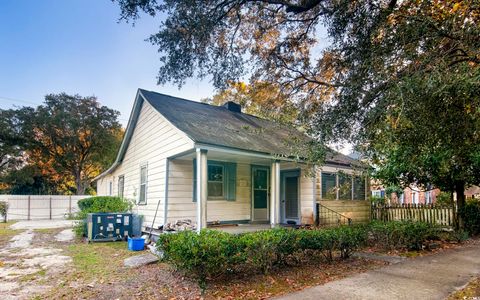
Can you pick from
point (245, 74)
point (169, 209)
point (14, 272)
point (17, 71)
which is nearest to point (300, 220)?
point (169, 209)

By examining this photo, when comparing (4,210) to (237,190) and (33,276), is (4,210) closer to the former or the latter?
(237,190)

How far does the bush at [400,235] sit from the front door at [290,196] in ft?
13.0

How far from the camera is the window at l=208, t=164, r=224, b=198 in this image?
10758mm

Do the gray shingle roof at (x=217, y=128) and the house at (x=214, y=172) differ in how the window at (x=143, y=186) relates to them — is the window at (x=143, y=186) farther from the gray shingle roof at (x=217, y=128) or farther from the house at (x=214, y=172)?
the gray shingle roof at (x=217, y=128)

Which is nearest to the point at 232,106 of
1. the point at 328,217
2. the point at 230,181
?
the point at 230,181

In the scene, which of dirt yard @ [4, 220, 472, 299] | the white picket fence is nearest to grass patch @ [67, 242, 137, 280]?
dirt yard @ [4, 220, 472, 299]

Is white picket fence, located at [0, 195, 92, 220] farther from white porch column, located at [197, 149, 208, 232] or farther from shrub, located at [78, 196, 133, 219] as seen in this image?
white porch column, located at [197, 149, 208, 232]

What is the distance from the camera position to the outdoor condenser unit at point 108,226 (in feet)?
33.3

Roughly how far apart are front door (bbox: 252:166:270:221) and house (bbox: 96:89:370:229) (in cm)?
4

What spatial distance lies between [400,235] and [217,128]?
614 cm

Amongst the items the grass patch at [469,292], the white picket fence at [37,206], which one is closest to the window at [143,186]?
the grass patch at [469,292]

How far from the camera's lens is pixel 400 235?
8.05 metres

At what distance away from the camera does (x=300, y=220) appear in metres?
11.9

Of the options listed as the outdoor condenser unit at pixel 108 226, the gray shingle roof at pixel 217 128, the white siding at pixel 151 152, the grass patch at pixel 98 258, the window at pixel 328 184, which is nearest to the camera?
the grass patch at pixel 98 258
